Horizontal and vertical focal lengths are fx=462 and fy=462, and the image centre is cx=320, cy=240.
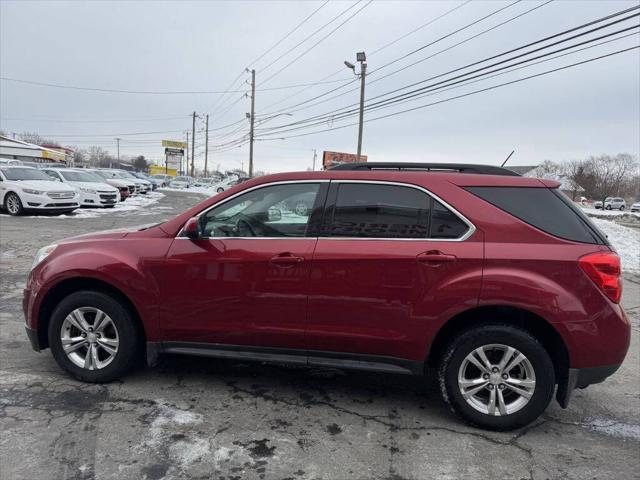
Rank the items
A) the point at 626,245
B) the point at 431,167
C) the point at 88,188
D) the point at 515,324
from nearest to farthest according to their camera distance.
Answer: the point at 515,324, the point at 431,167, the point at 626,245, the point at 88,188

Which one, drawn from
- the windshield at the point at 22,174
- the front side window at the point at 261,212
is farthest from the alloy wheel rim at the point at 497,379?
the windshield at the point at 22,174

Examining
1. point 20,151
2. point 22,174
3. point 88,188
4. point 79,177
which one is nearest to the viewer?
point 22,174

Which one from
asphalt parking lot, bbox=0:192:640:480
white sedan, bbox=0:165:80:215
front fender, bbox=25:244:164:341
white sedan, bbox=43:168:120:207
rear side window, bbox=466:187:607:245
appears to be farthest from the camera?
white sedan, bbox=43:168:120:207

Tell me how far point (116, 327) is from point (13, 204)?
46.7 feet

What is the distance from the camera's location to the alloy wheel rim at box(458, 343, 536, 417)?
3156mm

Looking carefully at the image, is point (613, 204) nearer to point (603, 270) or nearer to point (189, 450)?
point (603, 270)

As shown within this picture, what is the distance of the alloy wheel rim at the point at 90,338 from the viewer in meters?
3.65

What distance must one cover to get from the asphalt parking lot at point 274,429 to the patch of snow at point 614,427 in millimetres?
13

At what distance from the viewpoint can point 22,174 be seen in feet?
51.6

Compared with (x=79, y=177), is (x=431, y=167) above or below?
above

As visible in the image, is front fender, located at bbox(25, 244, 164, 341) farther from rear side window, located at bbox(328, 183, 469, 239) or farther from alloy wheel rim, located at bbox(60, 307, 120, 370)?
rear side window, located at bbox(328, 183, 469, 239)

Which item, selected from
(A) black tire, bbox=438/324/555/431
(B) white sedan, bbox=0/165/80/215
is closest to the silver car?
(B) white sedan, bbox=0/165/80/215

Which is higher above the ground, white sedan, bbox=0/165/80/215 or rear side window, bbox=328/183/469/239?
rear side window, bbox=328/183/469/239

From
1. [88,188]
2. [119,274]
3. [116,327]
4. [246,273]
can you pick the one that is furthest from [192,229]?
[88,188]
